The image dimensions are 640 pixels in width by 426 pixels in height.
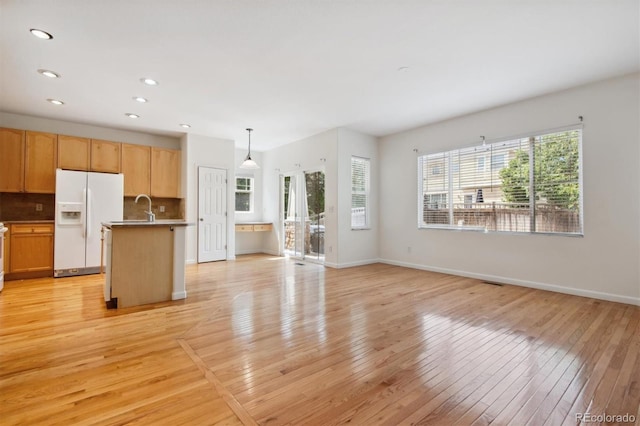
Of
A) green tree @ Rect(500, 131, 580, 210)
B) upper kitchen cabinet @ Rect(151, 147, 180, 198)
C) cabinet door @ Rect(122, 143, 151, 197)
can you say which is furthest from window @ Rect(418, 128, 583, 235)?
cabinet door @ Rect(122, 143, 151, 197)

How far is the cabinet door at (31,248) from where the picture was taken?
475 centimetres

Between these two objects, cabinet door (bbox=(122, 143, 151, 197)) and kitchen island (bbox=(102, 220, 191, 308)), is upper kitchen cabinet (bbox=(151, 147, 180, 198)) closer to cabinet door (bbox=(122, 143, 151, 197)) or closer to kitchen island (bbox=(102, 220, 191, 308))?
cabinet door (bbox=(122, 143, 151, 197))

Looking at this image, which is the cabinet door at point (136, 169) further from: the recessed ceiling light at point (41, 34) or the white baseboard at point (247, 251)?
the recessed ceiling light at point (41, 34)

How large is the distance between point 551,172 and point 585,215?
0.74 metres

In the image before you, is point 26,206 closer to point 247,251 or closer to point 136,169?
point 136,169

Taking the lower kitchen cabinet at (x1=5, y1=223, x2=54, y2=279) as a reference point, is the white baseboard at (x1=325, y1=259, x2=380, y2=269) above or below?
below

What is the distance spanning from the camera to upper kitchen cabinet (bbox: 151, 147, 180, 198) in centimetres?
625

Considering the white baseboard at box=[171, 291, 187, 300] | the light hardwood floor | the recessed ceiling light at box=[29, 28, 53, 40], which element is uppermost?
the recessed ceiling light at box=[29, 28, 53, 40]

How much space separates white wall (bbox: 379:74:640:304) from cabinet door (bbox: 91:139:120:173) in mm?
6248

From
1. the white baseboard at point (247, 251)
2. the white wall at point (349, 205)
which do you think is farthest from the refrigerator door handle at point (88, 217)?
the white wall at point (349, 205)

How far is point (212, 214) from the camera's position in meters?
6.66

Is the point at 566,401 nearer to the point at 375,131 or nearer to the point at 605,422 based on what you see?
the point at 605,422

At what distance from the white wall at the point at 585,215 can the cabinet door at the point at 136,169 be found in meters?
5.88

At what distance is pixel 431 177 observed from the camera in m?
5.82
